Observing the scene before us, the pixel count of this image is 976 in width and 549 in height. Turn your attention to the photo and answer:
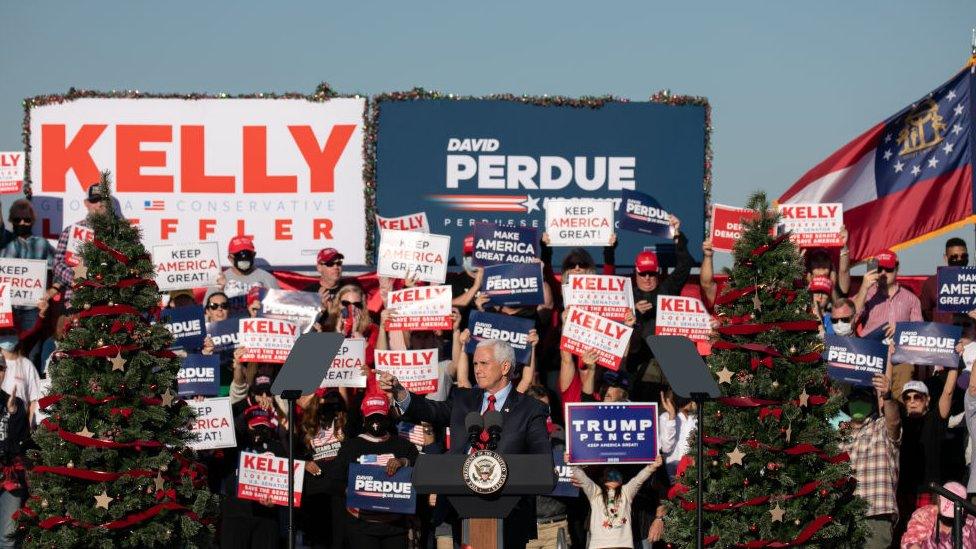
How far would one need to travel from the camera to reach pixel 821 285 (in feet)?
51.0

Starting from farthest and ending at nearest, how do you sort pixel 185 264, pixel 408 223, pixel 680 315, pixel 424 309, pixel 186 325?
pixel 408 223, pixel 185 264, pixel 680 315, pixel 424 309, pixel 186 325

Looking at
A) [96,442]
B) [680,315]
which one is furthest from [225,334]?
[680,315]

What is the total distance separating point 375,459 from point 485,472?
4.82m

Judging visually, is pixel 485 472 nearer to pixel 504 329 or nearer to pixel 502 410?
pixel 502 410

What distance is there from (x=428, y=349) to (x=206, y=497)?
10.4 ft

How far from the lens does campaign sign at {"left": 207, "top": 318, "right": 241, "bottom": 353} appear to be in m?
15.0

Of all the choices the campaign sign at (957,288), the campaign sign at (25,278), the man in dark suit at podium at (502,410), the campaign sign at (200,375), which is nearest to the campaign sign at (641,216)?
the campaign sign at (957,288)

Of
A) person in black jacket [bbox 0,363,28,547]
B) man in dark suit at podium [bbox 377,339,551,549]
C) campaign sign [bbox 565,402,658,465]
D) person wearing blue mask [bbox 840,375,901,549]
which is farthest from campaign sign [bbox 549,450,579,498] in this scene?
person in black jacket [bbox 0,363,28,547]

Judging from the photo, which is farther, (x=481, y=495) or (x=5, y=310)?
(x=5, y=310)

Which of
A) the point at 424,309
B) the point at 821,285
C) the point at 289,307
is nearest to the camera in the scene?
the point at 424,309

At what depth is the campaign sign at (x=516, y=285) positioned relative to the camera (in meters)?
15.4

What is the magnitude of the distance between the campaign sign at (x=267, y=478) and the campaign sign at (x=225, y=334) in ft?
5.79

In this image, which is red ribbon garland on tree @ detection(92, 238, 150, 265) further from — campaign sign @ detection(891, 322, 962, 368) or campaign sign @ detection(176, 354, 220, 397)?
campaign sign @ detection(891, 322, 962, 368)

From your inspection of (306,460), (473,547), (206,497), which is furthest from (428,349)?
(473,547)
